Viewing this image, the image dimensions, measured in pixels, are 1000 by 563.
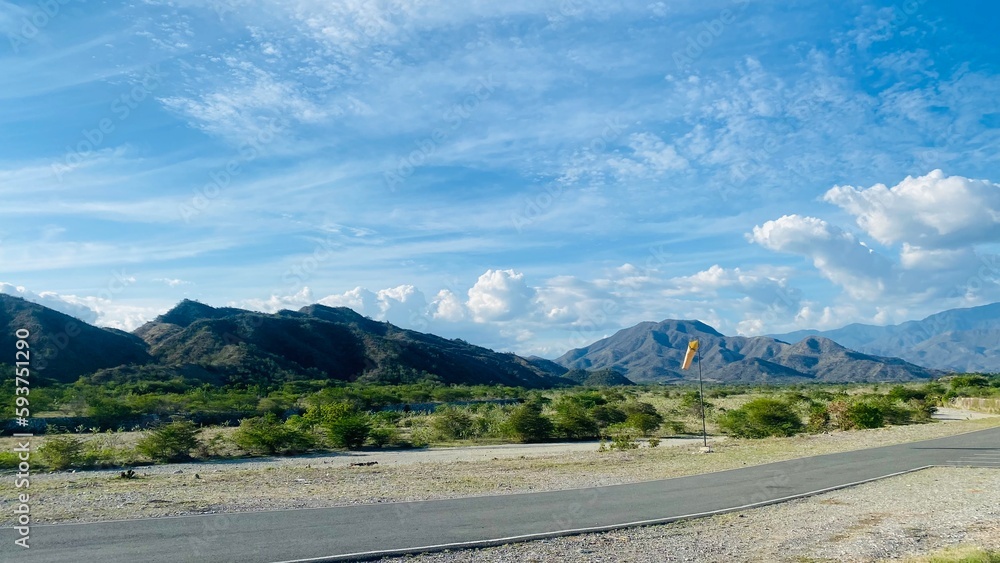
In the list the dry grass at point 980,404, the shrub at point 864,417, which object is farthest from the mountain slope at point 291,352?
the dry grass at point 980,404

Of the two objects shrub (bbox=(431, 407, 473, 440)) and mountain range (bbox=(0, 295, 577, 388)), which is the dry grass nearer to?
shrub (bbox=(431, 407, 473, 440))

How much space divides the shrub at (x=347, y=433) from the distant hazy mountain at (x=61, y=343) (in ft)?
158

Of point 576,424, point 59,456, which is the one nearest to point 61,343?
point 59,456

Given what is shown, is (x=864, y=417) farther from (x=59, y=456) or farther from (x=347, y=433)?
(x=59, y=456)

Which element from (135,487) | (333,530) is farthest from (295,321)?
(333,530)

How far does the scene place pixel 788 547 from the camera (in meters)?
9.98

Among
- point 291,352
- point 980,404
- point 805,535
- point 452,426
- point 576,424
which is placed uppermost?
point 291,352

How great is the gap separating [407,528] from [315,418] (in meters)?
29.1

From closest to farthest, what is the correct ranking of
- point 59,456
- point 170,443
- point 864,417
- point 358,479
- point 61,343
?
1. point 358,479
2. point 59,456
3. point 170,443
4. point 864,417
5. point 61,343

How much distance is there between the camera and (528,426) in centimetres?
3678

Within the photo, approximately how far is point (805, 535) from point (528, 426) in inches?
1047

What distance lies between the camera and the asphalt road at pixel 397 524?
978cm

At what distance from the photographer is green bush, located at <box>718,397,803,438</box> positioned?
33.2 metres

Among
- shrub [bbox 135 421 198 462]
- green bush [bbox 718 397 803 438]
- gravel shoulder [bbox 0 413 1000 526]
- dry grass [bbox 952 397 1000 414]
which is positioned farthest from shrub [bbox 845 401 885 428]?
shrub [bbox 135 421 198 462]
